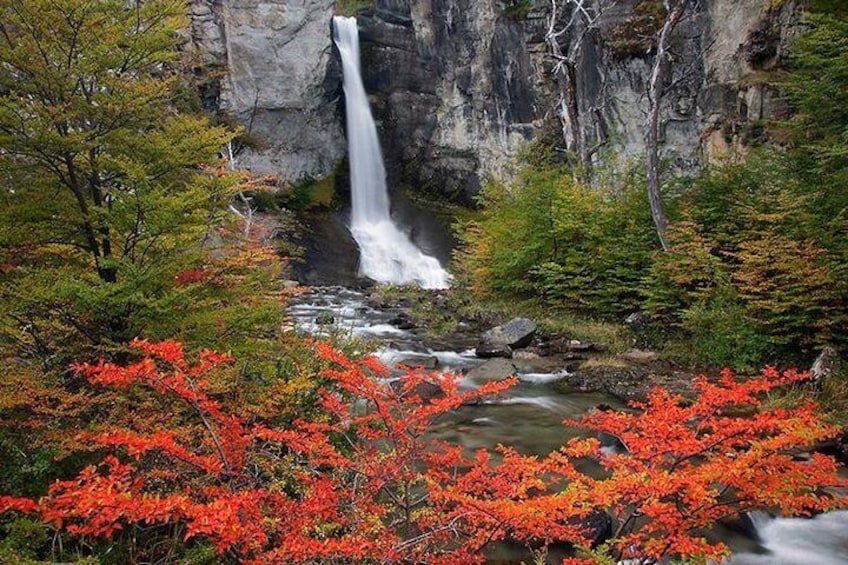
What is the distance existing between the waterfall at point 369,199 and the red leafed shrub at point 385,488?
859 inches

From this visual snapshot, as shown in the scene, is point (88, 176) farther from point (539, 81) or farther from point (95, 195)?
point (539, 81)

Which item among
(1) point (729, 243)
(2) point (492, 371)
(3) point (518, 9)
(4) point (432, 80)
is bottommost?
(2) point (492, 371)

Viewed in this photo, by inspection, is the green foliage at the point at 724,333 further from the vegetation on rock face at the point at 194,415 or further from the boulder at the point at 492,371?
the boulder at the point at 492,371

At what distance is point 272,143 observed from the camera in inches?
1163

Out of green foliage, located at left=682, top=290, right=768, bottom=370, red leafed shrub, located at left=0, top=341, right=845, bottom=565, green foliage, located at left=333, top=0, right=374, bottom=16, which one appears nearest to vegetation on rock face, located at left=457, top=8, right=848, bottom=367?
green foliage, located at left=682, top=290, right=768, bottom=370

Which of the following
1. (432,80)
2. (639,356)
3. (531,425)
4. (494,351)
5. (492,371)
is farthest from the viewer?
(432,80)

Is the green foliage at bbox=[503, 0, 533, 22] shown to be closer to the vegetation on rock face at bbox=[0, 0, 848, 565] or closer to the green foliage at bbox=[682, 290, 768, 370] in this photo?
the green foliage at bbox=[682, 290, 768, 370]

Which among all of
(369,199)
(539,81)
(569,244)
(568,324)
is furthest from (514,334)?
(369,199)

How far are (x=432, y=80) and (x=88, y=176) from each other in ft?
94.5

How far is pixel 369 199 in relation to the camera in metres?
30.4

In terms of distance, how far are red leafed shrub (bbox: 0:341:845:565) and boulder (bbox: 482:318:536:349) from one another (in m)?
6.77

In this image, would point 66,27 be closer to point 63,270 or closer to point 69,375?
point 63,270

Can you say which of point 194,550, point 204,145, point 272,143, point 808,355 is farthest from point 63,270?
point 272,143

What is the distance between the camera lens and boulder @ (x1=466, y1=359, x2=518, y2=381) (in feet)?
29.3
